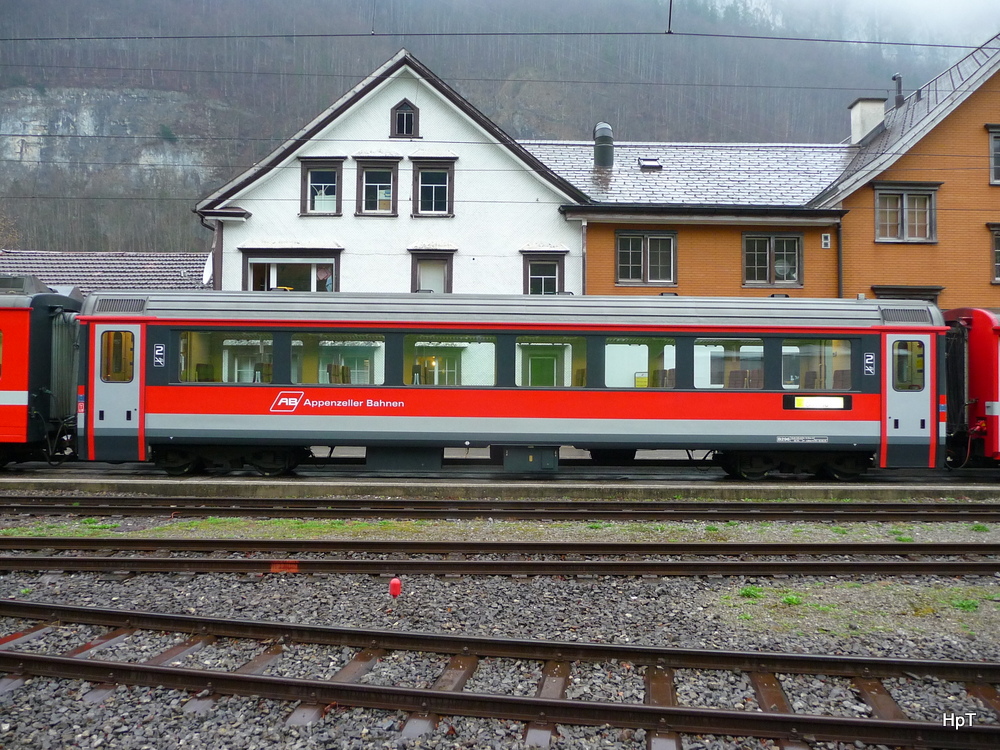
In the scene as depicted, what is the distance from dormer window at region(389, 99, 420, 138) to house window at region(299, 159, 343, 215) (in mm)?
1764

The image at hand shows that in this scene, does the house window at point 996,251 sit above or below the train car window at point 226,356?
above

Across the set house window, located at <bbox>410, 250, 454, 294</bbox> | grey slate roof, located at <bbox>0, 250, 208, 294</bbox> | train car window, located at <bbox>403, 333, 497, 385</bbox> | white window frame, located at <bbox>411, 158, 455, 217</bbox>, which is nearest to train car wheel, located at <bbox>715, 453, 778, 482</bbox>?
train car window, located at <bbox>403, 333, 497, 385</bbox>

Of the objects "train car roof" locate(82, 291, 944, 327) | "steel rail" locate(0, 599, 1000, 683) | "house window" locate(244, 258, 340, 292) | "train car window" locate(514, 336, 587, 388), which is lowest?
"steel rail" locate(0, 599, 1000, 683)

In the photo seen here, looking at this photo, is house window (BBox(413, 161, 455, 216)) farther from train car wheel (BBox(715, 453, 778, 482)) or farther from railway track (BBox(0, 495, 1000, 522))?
railway track (BBox(0, 495, 1000, 522))

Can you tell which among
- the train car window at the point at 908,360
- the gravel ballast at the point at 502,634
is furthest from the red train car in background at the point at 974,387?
the gravel ballast at the point at 502,634

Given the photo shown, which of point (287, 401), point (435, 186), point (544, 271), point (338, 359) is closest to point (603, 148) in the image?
point (544, 271)

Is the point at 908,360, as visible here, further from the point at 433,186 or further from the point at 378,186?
the point at 378,186

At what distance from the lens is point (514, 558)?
7.81m

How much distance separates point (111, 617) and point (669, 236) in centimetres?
1731

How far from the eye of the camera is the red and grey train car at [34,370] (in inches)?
505

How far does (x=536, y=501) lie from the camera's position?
10883 mm

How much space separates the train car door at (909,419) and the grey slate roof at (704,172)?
8884 millimetres

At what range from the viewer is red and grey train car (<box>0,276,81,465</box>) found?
505 inches

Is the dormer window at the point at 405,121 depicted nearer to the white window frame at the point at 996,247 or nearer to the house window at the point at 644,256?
the house window at the point at 644,256
